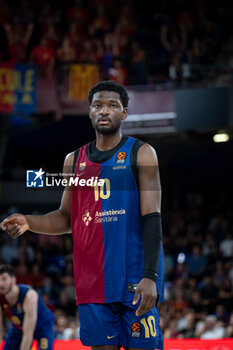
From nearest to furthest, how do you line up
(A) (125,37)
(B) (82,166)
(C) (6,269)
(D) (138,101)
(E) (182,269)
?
1. (B) (82,166)
2. (C) (6,269)
3. (E) (182,269)
4. (D) (138,101)
5. (A) (125,37)

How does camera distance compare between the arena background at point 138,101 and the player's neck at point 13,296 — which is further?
the arena background at point 138,101

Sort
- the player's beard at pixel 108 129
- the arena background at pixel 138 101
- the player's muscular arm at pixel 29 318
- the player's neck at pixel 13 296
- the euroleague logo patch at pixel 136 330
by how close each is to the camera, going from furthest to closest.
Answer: the arena background at pixel 138 101 < the player's neck at pixel 13 296 < the player's muscular arm at pixel 29 318 < the player's beard at pixel 108 129 < the euroleague logo patch at pixel 136 330

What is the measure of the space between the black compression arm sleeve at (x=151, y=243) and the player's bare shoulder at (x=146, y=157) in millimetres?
272

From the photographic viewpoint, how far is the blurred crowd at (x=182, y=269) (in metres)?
10.7

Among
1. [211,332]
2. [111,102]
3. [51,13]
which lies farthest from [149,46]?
[111,102]

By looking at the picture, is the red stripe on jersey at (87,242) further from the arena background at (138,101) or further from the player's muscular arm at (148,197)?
the arena background at (138,101)

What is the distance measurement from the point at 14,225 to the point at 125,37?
12.1 m

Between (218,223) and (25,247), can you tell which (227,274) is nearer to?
(218,223)

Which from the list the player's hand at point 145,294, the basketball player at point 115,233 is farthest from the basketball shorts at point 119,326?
the player's hand at point 145,294

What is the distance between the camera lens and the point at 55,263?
14195 millimetres

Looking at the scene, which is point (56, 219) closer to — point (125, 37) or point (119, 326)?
point (119, 326)

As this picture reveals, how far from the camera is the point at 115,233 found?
3121mm

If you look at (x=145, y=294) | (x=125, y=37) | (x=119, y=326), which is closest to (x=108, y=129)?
(x=145, y=294)

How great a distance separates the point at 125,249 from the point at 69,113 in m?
11.3
